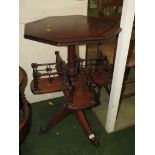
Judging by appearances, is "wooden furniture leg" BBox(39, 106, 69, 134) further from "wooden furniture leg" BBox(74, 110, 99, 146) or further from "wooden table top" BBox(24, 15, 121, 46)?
"wooden table top" BBox(24, 15, 121, 46)

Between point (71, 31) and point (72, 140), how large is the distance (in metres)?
0.88

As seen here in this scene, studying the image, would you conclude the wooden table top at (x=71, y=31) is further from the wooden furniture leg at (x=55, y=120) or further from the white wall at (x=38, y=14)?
the wooden furniture leg at (x=55, y=120)

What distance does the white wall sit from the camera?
5.11ft

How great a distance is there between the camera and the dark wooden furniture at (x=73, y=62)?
1139 millimetres

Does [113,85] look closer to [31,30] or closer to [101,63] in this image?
[101,63]

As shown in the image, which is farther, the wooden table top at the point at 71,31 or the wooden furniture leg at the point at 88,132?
the wooden furniture leg at the point at 88,132

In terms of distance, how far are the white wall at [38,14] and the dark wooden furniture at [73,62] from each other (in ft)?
0.37

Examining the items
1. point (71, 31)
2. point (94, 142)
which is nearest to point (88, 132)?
point (94, 142)

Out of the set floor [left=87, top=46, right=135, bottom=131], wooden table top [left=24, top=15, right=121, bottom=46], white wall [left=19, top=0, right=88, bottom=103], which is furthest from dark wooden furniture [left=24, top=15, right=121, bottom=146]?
floor [left=87, top=46, right=135, bottom=131]

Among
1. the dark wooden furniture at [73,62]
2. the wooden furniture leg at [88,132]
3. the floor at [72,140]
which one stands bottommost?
the floor at [72,140]

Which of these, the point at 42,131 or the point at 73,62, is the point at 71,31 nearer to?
the point at 73,62

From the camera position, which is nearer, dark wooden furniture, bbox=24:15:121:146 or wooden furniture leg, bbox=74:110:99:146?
dark wooden furniture, bbox=24:15:121:146

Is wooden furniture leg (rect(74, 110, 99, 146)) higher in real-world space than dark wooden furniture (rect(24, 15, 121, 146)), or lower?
lower

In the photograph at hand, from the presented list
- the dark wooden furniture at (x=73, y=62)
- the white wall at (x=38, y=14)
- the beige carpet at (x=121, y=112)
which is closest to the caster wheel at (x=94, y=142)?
the dark wooden furniture at (x=73, y=62)
